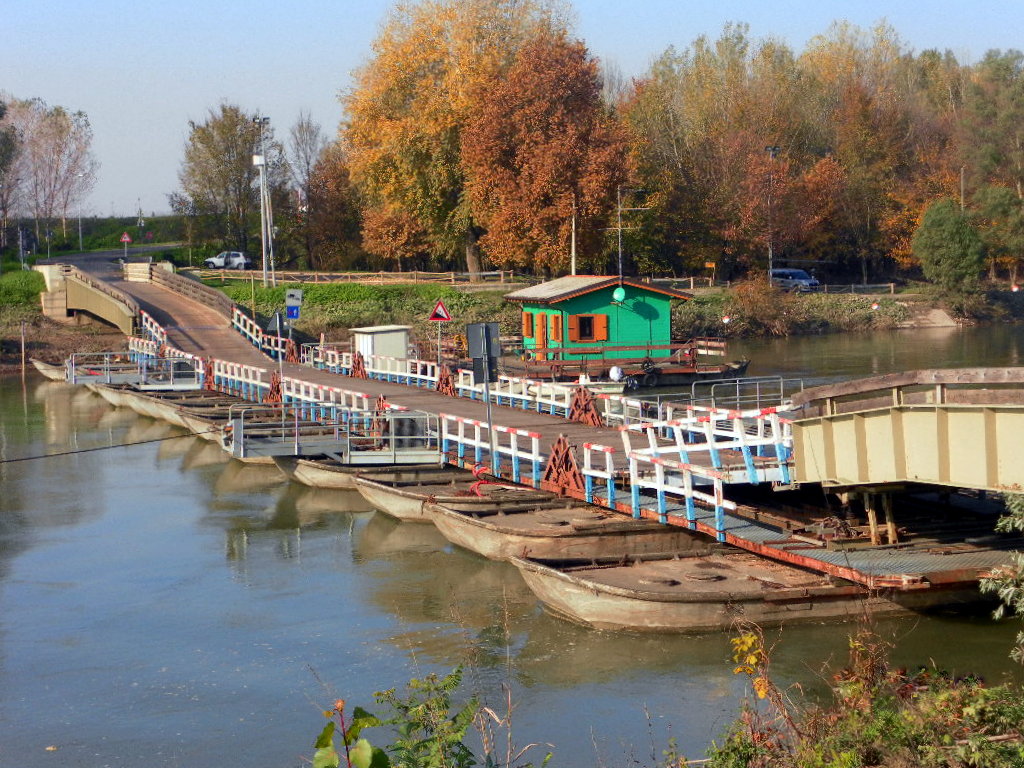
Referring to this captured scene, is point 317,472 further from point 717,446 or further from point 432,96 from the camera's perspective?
point 432,96

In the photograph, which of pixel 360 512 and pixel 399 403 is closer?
pixel 360 512

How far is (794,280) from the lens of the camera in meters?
83.7

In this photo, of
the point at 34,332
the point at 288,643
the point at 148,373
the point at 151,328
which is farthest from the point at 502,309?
the point at 288,643

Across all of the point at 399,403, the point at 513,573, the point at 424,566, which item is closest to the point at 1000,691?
the point at 513,573

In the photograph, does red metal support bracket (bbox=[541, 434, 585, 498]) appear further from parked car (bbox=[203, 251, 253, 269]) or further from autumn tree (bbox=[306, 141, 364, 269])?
autumn tree (bbox=[306, 141, 364, 269])

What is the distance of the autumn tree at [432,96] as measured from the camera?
235 feet

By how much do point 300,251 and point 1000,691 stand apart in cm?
8205

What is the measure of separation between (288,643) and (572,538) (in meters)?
4.60

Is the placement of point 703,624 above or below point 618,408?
below

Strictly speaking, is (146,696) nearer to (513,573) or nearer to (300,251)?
(513,573)

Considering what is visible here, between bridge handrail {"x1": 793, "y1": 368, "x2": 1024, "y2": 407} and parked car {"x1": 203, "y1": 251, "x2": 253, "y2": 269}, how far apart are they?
227ft

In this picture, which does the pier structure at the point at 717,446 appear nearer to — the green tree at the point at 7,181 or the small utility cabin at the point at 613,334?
the small utility cabin at the point at 613,334

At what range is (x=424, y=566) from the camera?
71.4 feet

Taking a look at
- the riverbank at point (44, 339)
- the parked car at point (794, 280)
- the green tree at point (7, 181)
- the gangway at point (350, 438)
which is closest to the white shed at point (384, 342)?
the gangway at point (350, 438)
